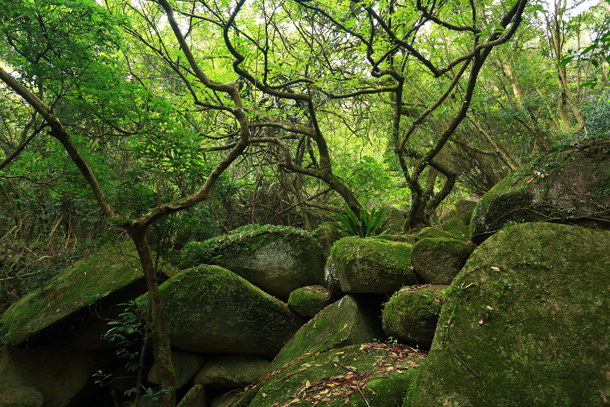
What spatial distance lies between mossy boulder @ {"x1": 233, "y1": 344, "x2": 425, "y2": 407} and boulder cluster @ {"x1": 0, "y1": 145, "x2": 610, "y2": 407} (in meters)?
0.01

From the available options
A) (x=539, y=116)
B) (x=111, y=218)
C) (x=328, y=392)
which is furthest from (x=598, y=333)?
(x=539, y=116)

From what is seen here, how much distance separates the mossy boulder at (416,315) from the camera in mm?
2695

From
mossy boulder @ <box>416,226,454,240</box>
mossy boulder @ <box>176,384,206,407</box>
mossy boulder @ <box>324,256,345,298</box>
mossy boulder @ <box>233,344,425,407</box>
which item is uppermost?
mossy boulder @ <box>416,226,454,240</box>

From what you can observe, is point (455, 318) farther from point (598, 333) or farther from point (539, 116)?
point (539, 116)

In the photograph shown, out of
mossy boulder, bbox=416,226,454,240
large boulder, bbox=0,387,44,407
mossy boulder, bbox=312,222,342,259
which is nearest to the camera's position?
mossy boulder, bbox=416,226,454,240

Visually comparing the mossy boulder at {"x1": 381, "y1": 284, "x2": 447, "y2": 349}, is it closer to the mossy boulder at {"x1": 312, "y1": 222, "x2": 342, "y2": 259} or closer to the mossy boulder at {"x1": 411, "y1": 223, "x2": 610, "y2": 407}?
the mossy boulder at {"x1": 411, "y1": 223, "x2": 610, "y2": 407}

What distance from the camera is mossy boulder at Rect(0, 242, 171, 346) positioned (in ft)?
14.8

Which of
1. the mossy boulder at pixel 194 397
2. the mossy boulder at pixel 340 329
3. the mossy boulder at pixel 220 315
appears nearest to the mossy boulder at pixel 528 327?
the mossy boulder at pixel 340 329

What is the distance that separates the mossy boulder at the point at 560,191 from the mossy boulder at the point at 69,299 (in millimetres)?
4327

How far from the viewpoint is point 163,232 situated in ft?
12.5

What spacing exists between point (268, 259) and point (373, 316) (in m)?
2.41

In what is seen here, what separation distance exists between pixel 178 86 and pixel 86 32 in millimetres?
4126

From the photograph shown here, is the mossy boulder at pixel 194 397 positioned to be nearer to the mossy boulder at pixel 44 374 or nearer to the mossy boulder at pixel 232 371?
the mossy boulder at pixel 232 371

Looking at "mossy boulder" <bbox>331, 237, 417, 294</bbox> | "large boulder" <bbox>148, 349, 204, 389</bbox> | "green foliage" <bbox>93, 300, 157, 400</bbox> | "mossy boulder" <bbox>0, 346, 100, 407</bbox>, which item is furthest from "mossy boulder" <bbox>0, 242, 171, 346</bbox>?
"mossy boulder" <bbox>331, 237, 417, 294</bbox>
